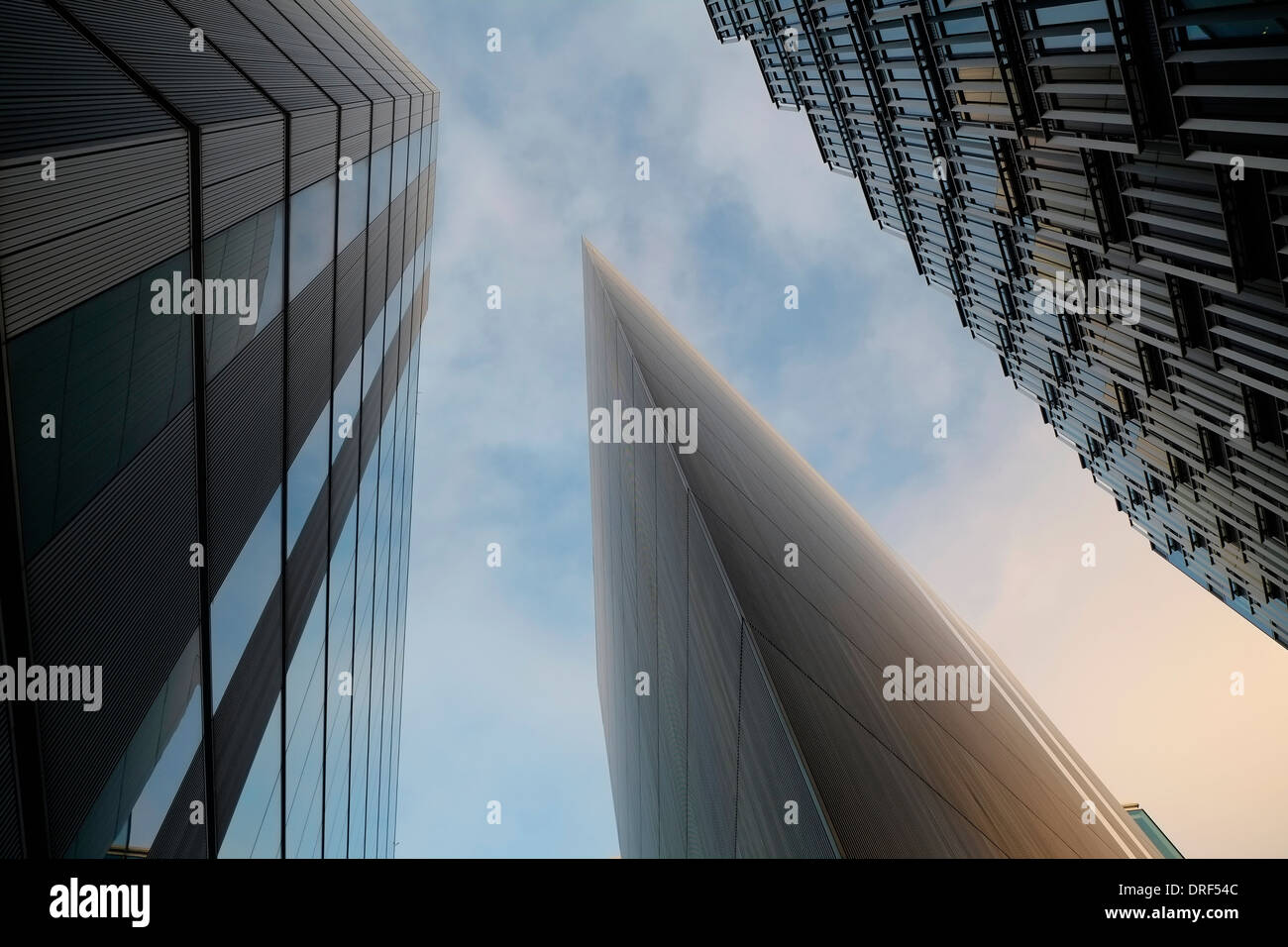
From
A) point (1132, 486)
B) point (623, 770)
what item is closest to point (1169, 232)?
point (1132, 486)

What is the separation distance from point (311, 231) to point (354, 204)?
3318 millimetres

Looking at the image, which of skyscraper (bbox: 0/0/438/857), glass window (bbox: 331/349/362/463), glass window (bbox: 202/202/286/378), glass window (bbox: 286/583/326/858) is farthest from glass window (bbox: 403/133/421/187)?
glass window (bbox: 286/583/326/858)

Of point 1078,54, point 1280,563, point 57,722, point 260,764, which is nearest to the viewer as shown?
point 57,722

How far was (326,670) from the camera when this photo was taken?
13617mm

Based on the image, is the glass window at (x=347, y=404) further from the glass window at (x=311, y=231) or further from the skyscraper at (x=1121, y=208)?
the skyscraper at (x=1121, y=208)

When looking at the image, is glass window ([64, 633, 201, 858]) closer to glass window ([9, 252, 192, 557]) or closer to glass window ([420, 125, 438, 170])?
glass window ([9, 252, 192, 557])

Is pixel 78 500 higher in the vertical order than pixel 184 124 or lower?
lower

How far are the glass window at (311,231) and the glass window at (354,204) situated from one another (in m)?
0.78

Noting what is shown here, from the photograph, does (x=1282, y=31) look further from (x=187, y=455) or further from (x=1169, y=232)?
(x=187, y=455)

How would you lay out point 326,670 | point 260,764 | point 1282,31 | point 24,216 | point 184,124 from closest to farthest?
point 24,216
point 184,124
point 260,764
point 1282,31
point 326,670

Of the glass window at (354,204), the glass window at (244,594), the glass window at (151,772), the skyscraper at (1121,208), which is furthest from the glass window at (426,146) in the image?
the glass window at (151,772)

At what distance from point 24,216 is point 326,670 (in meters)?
10.6

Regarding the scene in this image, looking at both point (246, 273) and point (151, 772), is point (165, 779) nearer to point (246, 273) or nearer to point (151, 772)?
point (151, 772)

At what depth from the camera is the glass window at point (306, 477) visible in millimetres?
11109
